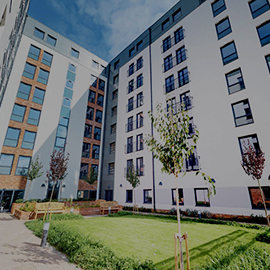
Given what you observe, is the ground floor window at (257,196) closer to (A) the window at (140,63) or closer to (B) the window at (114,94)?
(A) the window at (140,63)

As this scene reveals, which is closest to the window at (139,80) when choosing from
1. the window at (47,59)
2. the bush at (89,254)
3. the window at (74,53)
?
the window at (74,53)

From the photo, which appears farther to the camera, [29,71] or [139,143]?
[29,71]

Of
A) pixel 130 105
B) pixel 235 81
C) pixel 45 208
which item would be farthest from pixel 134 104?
pixel 45 208

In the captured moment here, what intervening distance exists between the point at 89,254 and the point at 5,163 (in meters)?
17.5

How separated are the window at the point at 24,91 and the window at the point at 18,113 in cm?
130

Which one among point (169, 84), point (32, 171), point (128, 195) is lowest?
point (128, 195)

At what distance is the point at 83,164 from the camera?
23.3 m

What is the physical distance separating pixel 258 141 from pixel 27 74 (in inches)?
996

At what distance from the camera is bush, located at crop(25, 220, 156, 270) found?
386cm

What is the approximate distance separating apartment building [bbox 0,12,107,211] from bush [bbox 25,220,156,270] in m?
14.9

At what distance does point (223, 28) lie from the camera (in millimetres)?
15727

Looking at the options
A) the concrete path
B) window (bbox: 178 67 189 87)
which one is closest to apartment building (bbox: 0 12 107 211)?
the concrete path

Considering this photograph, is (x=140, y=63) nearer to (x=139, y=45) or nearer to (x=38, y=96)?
(x=139, y=45)

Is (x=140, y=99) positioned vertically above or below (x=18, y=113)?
above
